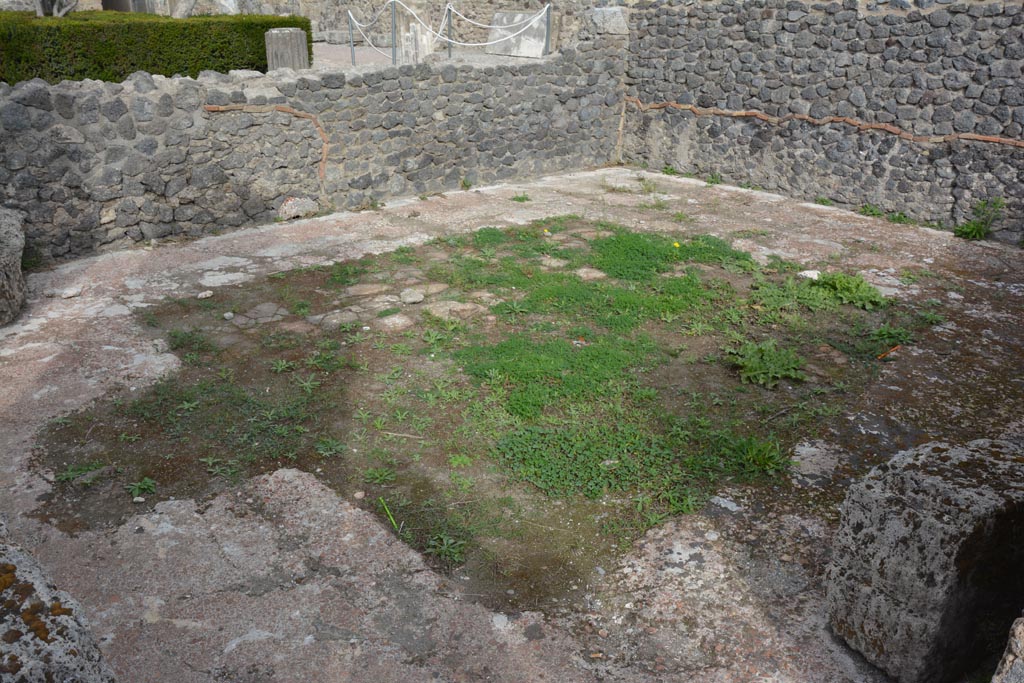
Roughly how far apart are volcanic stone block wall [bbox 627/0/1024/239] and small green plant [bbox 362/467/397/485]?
644cm

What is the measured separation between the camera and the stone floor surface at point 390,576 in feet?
8.91

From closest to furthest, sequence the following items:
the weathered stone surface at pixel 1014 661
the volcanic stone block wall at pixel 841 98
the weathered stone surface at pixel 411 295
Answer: the weathered stone surface at pixel 1014 661 → the weathered stone surface at pixel 411 295 → the volcanic stone block wall at pixel 841 98

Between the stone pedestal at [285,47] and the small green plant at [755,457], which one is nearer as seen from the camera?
the small green plant at [755,457]

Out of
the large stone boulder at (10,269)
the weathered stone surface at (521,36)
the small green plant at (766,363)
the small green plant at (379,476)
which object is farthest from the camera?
the weathered stone surface at (521,36)

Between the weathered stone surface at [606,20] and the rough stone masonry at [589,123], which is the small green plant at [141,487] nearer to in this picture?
the rough stone masonry at [589,123]

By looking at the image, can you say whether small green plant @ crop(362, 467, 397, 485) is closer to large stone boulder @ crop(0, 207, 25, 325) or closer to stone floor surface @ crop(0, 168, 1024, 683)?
stone floor surface @ crop(0, 168, 1024, 683)

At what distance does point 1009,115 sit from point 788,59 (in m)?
2.26

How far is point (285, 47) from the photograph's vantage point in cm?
895

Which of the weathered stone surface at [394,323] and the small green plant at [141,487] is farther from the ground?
the weathered stone surface at [394,323]

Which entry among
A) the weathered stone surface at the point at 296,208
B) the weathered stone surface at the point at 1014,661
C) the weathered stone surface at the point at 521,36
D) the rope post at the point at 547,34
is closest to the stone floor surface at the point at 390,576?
the weathered stone surface at the point at 1014,661

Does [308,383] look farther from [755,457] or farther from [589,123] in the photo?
[589,123]

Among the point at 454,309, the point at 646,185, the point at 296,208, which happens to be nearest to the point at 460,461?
the point at 454,309

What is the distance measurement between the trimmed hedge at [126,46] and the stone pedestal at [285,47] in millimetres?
2111

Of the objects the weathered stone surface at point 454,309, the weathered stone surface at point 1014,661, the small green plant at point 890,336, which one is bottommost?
the weathered stone surface at point 454,309
